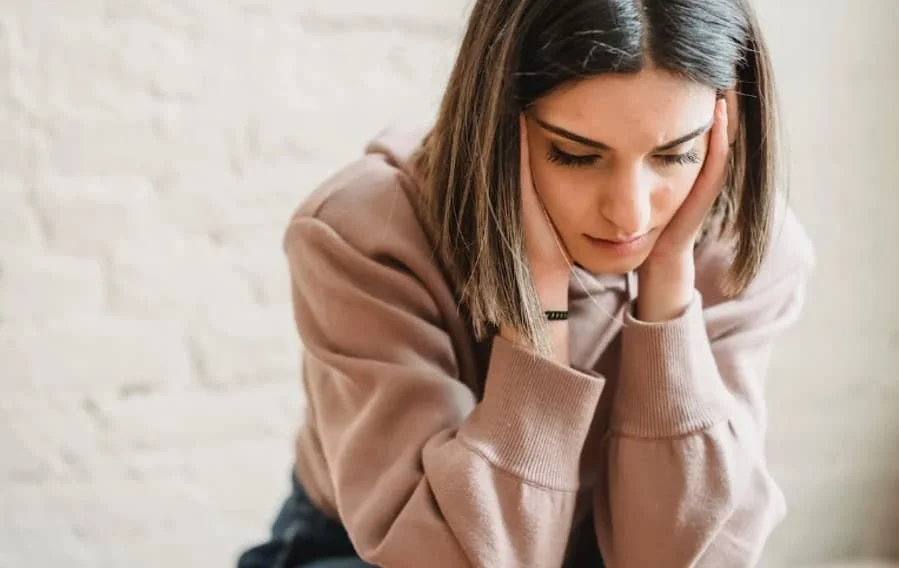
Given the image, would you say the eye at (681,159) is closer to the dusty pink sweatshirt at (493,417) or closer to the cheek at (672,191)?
the cheek at (672,191)

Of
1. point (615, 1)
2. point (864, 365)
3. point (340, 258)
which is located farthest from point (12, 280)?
point (864, 365)

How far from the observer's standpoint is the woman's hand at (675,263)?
0.78 metres

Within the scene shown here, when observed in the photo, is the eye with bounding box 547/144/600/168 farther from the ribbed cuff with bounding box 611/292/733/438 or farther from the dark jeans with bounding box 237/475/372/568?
the dark jeans with bounding box 237/475/372/568

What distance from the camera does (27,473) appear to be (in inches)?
44.0

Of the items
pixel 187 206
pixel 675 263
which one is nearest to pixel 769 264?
pixel 675 263

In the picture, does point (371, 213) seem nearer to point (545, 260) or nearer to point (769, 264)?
point (545, 260)

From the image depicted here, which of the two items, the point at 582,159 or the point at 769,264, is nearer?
the point at 582,159

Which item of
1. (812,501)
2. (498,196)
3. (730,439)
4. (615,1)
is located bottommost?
(812,501)

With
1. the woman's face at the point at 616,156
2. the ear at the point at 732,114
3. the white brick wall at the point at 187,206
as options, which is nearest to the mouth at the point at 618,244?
the woman's face at the point at 616,156

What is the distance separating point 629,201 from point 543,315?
0.14 m

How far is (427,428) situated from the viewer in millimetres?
793

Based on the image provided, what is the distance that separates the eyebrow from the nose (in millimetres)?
23

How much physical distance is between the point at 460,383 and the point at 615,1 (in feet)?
1.09

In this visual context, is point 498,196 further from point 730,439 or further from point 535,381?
point 730,439
